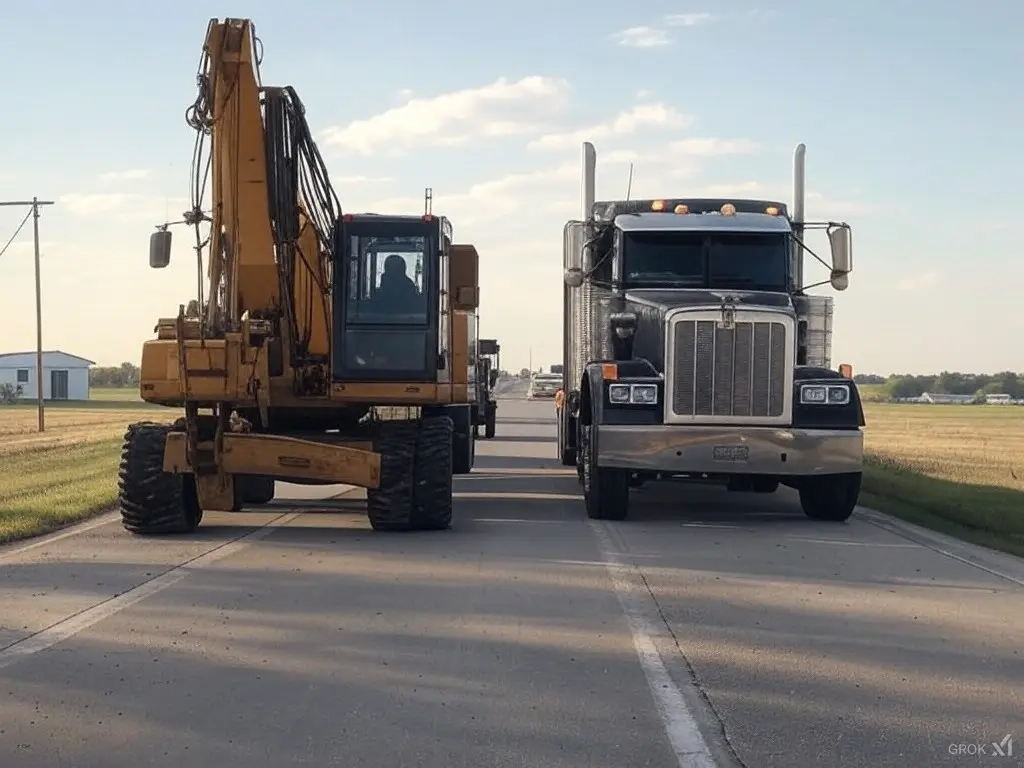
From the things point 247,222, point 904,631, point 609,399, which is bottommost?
point 904,631

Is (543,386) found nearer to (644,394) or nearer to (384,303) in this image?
(644,394)

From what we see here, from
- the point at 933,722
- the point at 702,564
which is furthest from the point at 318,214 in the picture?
the point at 933,722

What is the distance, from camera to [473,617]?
9156 mm

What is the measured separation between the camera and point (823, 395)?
1481 cm

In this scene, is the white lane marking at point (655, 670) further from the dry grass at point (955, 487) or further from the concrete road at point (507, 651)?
the dry grass at point (955, 487)

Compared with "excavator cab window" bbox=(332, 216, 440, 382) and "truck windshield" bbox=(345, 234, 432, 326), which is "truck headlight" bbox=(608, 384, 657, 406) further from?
"truck windshield" bbox=(345, 234, 432, 326)

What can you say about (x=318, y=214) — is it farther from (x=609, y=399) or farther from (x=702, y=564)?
(x=702, y=564)

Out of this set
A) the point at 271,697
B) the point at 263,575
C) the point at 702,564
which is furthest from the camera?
the point at 702,564

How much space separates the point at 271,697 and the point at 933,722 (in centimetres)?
334

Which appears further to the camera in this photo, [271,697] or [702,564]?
[702,564]

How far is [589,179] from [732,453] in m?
5.58

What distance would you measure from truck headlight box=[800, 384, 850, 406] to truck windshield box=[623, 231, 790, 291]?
2334 millimetres

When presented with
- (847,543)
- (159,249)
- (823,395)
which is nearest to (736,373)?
(823,395)

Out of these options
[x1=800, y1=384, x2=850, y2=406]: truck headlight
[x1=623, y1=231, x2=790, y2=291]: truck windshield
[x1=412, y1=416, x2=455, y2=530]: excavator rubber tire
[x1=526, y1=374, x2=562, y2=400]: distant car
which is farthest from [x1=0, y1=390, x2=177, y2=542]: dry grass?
[x1=526, y1=374, x2=562, y2=400]: distant car
